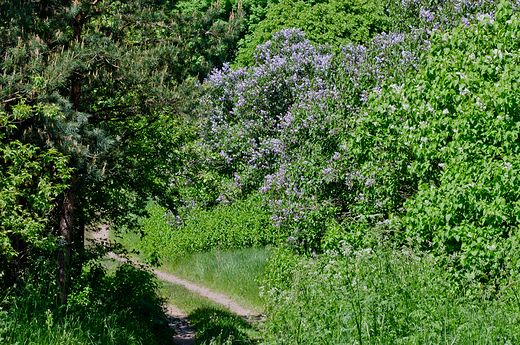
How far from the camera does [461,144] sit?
668 cm

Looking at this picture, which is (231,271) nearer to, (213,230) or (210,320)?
(210,320)

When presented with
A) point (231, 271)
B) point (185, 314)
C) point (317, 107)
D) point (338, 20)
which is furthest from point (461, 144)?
point (338, 20)

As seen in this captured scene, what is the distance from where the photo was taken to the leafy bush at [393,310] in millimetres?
4027

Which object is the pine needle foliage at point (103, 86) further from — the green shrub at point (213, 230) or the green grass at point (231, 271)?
the green shrub at point (213, 230)

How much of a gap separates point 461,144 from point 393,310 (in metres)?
3.24

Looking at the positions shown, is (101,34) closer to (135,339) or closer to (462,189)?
(135,339)

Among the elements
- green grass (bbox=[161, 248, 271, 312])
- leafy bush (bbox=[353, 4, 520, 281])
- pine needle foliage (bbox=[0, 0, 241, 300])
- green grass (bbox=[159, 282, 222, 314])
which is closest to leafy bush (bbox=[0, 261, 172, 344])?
pine needle foliage (bbox=[0, 0, 241, 300])

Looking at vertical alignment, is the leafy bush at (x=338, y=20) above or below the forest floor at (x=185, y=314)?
above

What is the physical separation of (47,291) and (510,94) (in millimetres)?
6585

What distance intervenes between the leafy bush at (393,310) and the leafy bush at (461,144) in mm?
835

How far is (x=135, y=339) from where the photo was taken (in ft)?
20.9

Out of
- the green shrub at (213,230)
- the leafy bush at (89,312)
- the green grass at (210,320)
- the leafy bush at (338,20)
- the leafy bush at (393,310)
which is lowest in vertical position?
the green shrub at (213,230)

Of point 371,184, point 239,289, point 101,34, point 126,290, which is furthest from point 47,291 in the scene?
point 239,289

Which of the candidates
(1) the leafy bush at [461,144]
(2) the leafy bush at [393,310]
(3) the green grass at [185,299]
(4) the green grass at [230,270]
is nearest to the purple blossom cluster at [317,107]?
(1) the leafy bush at [461,144]
